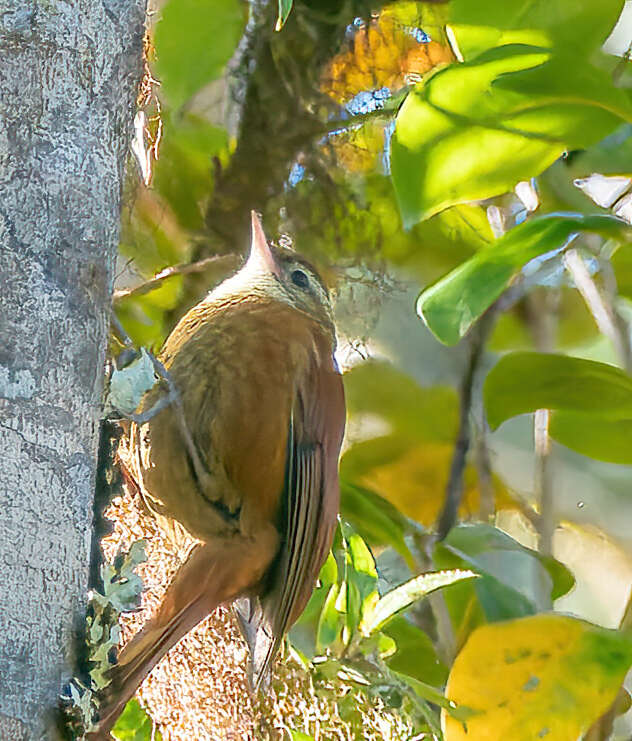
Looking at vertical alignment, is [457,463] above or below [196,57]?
below

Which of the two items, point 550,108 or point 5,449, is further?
point 550,108

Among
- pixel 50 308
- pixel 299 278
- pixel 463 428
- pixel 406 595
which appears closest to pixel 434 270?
pixel 463 428

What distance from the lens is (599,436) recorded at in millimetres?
873

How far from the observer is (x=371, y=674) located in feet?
2.37

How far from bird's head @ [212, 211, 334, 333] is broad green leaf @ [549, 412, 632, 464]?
0.82 ft

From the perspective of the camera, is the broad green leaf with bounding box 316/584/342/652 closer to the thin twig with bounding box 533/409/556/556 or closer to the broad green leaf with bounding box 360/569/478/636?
the broad green leaf with bounding box 360/569/478/636

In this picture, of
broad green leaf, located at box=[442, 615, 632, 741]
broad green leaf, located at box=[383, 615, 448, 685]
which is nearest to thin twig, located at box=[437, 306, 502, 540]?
broad green leaf, located at box=[383, 615, 448, 685]

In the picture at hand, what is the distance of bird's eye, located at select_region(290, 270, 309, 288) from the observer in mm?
758

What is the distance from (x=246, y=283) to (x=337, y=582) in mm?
236

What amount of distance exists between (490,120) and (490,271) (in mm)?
132

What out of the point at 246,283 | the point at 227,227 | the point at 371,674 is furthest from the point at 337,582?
the point at 227,227

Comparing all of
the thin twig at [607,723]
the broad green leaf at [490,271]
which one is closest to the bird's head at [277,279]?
the broad green leaf at [490,271]

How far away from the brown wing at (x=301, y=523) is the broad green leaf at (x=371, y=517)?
6.2 inches

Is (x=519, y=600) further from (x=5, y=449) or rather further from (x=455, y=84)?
(x=5, y=449)
